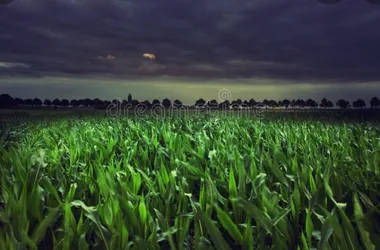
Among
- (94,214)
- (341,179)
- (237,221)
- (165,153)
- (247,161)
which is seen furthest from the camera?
(165,153)

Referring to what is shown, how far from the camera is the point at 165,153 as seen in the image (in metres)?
2.98

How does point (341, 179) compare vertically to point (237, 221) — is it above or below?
above

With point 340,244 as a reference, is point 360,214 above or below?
above

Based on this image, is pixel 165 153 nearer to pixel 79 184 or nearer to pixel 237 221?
pixel 79 184

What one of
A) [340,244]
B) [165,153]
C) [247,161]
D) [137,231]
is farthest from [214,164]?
Result: [340,244]

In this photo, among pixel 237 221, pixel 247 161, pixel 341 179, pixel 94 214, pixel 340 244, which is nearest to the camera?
pixel 340 244

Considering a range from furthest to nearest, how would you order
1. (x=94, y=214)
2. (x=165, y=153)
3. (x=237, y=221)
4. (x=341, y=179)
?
(x=165, y=153) → (x=341, y=179) → (x=237, y=221) → (x=94, y=214)

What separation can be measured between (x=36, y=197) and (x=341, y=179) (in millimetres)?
1696

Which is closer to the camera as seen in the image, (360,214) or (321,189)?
(360,214)

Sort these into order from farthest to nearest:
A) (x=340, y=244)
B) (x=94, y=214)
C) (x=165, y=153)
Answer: (x=165, y=153)
(x=94, y=214)
(x=340, y=244)

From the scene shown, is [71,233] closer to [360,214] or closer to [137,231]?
[137,231]

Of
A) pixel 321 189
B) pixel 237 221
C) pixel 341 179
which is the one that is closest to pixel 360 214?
pixel 321 189

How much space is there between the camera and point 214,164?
8.18 feet

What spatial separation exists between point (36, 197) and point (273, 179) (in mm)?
1478
